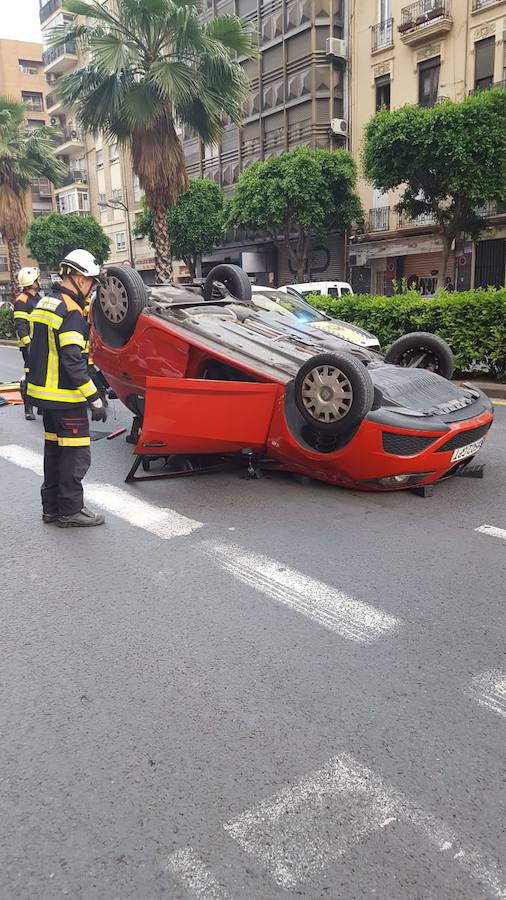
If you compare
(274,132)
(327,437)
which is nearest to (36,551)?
(327,437)

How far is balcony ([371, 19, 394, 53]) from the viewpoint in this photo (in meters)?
27.5

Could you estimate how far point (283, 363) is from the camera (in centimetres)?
553

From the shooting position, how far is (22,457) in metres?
7.16

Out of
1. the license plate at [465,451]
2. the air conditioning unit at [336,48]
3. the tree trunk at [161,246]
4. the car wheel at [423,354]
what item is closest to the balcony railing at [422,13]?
the air conditioning unit at [336,48]

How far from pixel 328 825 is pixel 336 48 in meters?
32.0

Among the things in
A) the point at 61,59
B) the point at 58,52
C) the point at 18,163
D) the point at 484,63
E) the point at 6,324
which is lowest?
the point at 6,324

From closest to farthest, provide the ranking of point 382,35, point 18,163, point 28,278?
point 28,278, point 18,163, point 382,35

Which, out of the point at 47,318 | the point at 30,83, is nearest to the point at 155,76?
the point at 47,318

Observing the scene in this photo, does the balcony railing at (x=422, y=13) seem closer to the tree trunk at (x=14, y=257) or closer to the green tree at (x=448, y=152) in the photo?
the green tree at (x=448, y=152)

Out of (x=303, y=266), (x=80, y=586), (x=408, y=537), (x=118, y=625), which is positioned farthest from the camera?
(x=303, y=266)

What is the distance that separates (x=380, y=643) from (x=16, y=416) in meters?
7.51

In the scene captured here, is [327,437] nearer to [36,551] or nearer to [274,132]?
[36,551]

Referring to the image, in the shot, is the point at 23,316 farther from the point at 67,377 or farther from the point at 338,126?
the point at 338,126

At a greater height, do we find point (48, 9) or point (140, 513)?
point (48, 9)
